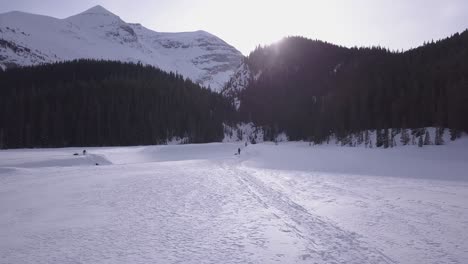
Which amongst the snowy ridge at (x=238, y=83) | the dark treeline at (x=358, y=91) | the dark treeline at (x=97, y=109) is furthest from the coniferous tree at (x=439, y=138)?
the snowy ridge at (x=238, y=83)

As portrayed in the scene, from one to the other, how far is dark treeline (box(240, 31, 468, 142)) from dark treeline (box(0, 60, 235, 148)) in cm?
2996

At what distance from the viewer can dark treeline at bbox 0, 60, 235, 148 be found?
88.6m

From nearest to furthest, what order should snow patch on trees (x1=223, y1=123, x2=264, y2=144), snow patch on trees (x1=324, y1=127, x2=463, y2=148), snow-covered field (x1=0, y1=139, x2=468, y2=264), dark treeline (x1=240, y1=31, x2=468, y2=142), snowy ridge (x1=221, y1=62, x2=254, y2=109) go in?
snow-covered field (x1=0, y1=139, x2=468, y2=264)
snow patch on trees (x1=324, y1=127, x2=463, y2=148)
dark treeline (x1=240, y1=31, x2=468, y2=142)
snow patch on trees (x1=223, y1=123, x2=264, y2=144)
snowy ridge (x1=221, y1=62, x2=254, y2=109)

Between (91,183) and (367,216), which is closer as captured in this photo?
(367,216)

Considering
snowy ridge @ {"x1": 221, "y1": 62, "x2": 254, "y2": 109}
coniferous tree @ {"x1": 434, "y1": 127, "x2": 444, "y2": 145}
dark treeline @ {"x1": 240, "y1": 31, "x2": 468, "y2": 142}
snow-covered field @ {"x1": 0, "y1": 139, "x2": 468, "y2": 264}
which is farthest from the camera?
snowy ridge @ {"x1": 221, "y1": 62, "x2": 254, "y2": 109}

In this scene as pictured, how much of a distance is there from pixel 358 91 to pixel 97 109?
2717 inches

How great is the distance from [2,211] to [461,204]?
661 inches

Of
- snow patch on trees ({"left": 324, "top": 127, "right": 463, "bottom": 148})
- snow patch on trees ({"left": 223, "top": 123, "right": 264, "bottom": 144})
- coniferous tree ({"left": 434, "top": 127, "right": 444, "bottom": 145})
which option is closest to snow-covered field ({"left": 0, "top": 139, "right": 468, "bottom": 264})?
coniferous tree ({"left": 434, "top": 127, "right": 444, "bottom": 145})

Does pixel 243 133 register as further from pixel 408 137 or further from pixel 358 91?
pixel 408 137

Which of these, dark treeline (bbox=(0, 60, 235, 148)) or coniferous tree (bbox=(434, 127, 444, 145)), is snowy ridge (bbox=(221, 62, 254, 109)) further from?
coniferous tree (bbox=(434, 127, 444, 145))

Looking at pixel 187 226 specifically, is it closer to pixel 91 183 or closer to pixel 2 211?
pixel 2 211

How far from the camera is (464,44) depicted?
71125 mm

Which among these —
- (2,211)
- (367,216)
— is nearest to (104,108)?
(2,211)

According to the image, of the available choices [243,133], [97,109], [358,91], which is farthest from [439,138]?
[243,133]
